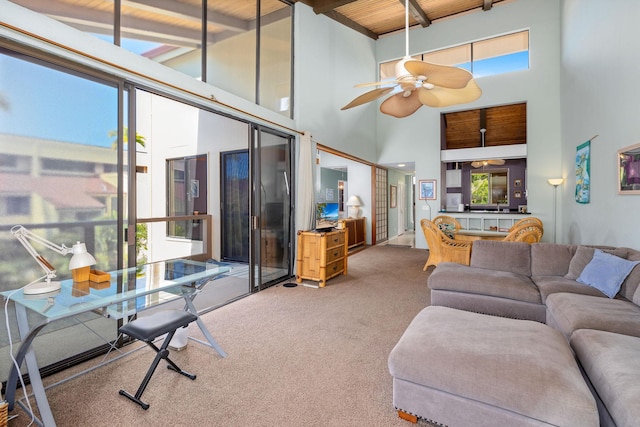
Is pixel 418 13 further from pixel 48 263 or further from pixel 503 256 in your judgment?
pixel 48 263

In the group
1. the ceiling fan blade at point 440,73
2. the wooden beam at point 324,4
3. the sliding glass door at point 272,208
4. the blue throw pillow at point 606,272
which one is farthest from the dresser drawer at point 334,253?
the wooden beam at point 324,4

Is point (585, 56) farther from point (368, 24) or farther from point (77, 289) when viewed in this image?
point (77, 289)

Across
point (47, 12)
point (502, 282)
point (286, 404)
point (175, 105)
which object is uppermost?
point (175, 105)

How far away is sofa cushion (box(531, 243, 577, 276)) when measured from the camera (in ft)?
10.5

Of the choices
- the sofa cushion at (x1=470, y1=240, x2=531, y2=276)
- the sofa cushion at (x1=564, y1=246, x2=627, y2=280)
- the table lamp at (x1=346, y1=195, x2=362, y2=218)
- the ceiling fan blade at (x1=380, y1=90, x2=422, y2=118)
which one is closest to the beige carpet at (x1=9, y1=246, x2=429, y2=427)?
the sofa cushion at (x1=470, y1=240, x2=531, y2=276)

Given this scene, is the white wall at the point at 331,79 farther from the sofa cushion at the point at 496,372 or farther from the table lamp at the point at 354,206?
the sofa cushion at the point at 496,372

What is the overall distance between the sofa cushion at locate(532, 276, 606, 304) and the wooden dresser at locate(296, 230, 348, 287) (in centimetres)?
257

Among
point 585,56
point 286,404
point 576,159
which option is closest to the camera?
point 286,404

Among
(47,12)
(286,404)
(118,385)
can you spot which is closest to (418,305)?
(286,404)

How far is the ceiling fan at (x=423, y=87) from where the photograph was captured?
9.56ft

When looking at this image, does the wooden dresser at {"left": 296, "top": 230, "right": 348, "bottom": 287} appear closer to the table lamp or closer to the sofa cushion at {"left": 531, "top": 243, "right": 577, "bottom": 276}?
the sofa cushion at {"left": 531, "top": 243, "right": 577, "bottom": 276}

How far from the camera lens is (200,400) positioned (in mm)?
1918

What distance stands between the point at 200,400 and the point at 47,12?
9.61 feet

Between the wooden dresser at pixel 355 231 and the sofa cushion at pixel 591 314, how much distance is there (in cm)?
513
